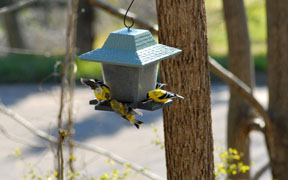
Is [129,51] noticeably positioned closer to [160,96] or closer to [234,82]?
[160,96]

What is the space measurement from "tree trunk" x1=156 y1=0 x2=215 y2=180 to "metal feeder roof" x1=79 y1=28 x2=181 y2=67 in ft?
1.67

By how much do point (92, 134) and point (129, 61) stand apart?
5.88 meters

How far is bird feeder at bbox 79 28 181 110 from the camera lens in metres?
2.12

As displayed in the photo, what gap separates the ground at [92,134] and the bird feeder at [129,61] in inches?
141

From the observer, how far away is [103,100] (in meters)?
2.24

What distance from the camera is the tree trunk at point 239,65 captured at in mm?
4691

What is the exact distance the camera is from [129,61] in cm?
208

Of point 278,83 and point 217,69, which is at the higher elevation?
point 217,69

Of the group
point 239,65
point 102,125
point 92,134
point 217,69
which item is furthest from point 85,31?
point 217,69

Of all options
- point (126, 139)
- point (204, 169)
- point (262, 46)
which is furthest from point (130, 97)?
point (262, 46)

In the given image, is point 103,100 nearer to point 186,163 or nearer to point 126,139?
point 186,163

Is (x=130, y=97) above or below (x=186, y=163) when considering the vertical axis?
above

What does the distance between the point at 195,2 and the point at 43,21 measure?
1452 centimetres

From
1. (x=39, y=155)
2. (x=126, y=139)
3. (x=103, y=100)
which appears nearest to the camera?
(x=103, y=100)
